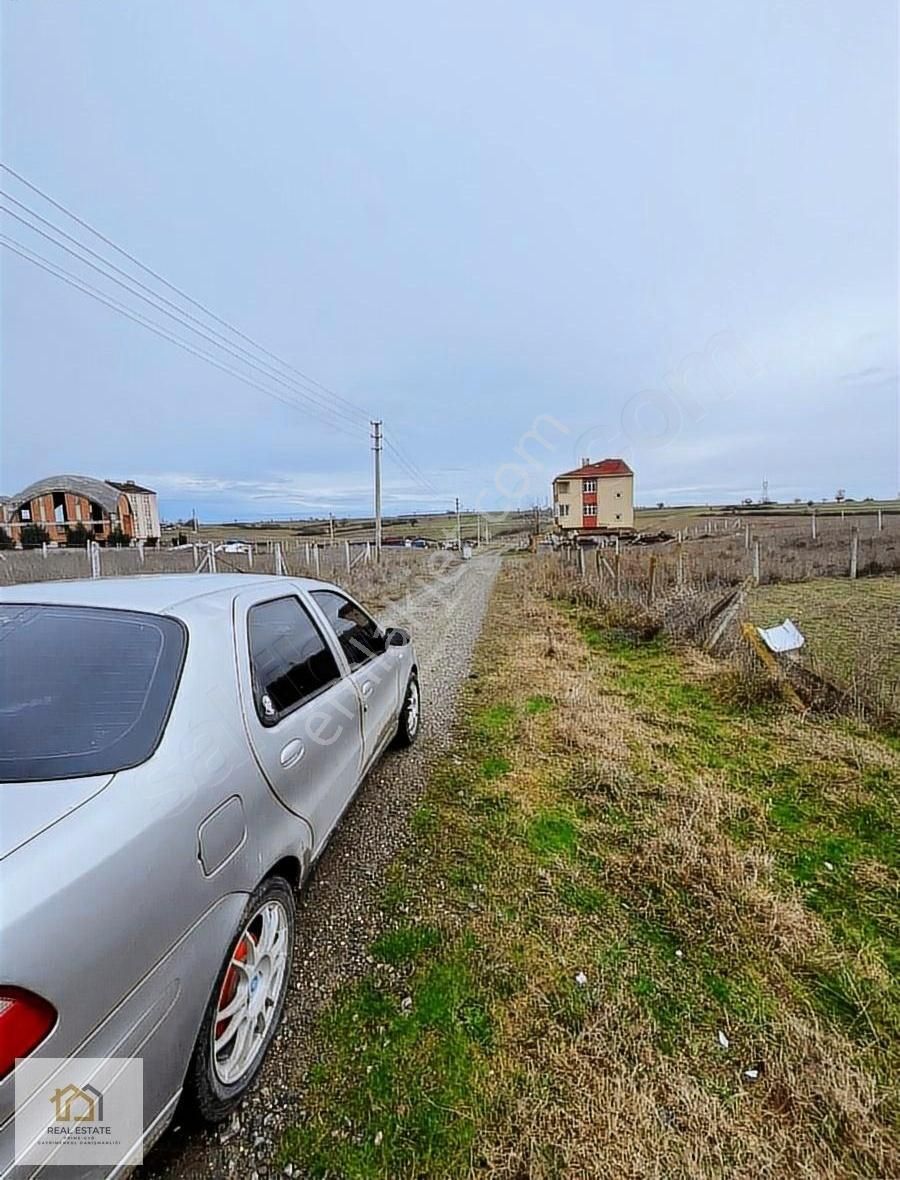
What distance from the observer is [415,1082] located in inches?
68.5

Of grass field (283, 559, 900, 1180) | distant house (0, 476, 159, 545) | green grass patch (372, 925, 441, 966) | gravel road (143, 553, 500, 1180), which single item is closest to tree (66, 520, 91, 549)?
distant house (0, 476, 159, 545)

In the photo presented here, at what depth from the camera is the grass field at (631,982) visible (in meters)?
1.58

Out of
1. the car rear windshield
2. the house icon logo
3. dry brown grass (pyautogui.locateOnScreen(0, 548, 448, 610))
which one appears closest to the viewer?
the house icon logo

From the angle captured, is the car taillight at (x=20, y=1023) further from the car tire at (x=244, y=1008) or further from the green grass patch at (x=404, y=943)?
the green grass patch at (x=404, y=943)

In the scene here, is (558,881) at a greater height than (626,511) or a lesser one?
lesser

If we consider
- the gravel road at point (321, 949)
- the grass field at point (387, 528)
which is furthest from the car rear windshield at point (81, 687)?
the grass field at point (387, 528)

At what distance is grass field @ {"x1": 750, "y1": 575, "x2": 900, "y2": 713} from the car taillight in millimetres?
5592

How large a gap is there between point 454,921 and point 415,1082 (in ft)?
2.42

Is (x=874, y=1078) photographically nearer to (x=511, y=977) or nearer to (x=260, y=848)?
(x=511, y=977)

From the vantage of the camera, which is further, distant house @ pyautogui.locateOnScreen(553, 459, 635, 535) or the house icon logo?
distant house @ pyautogui.locateOnScreen(553, 459, 635, 535)

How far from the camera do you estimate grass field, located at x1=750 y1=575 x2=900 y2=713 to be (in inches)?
201

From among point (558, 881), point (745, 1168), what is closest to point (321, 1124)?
point (745, 1168)

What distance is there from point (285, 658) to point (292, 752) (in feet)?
1.57

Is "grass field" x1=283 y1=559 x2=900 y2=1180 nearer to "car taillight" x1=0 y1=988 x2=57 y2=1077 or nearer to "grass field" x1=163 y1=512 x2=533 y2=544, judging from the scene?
"car taillight" x1=0 y1=988 x2=57 y2=1077
